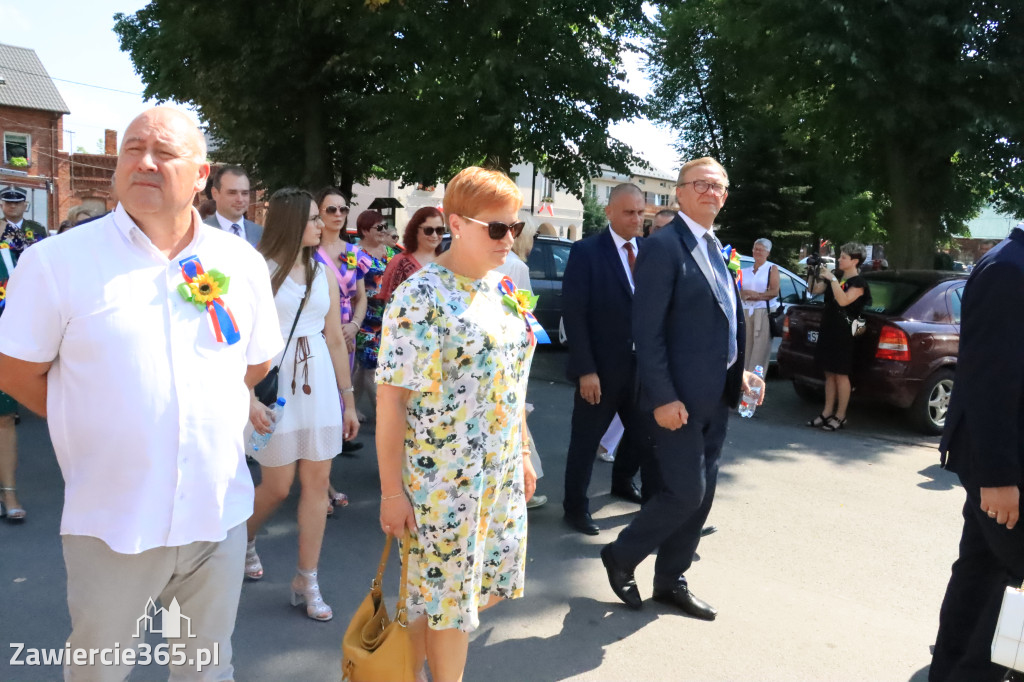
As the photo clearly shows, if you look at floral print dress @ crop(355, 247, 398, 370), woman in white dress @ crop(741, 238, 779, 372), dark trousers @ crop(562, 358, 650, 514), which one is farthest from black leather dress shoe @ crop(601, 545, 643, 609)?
woman in white dress @ crop(741, 238, 779, 372)

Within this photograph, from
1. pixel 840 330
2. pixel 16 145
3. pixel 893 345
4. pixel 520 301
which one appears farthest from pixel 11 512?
pixel 16 145

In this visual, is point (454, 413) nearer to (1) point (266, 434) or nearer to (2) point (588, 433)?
(1) point (266, 434)

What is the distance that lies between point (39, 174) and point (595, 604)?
178 ft

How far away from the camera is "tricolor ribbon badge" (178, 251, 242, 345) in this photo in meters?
2.25

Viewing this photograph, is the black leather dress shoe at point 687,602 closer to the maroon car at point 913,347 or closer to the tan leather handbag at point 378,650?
the tan leather handbag at point 378,650

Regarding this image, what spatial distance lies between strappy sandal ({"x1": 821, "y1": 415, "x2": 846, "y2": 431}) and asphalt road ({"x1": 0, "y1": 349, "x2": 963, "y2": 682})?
161 centimetres

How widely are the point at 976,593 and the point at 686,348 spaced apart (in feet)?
4.89

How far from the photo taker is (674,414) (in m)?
3.73

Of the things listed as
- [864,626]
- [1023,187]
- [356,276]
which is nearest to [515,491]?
[864,626]

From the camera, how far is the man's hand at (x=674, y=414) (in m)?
3.73

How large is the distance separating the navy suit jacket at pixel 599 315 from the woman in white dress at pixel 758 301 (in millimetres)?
4859

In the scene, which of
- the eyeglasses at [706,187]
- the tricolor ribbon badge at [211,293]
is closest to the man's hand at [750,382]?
the eyeglasses at [706,187]

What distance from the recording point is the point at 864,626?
4074 mm
